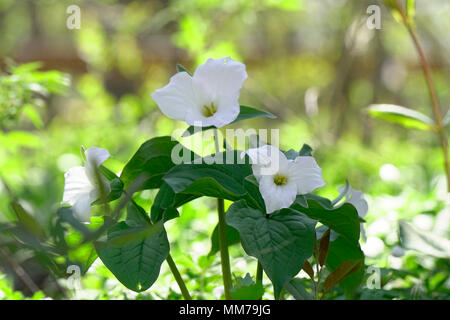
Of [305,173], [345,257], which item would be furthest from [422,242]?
[305,173]

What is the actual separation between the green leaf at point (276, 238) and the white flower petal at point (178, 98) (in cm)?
11

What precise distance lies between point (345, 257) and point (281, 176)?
0.15 m

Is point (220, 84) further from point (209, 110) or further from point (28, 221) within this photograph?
point (28, 221)

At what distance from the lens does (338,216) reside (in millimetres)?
493

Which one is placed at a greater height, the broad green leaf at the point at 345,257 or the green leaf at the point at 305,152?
the green leaf at the point at 305,152

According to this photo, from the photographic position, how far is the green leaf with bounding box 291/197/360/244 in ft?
1.59

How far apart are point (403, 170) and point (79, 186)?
1.36 metres

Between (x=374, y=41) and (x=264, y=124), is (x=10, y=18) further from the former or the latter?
(x=374, y=41)

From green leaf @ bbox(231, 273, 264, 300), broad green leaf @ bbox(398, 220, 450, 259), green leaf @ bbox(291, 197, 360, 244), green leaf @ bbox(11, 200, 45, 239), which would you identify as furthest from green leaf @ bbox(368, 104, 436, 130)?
green leaf @ bbox(11, 200, 45, 239)

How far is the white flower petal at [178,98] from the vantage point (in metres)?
0.49

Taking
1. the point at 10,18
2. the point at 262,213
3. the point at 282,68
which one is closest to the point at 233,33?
the point at 282,68

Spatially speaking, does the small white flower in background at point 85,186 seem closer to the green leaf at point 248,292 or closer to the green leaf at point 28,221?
the green leaf at point 28,221

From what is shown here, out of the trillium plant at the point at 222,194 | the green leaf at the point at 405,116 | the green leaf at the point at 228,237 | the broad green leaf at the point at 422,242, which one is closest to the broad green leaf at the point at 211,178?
the trillium plant at the point at 222,194
